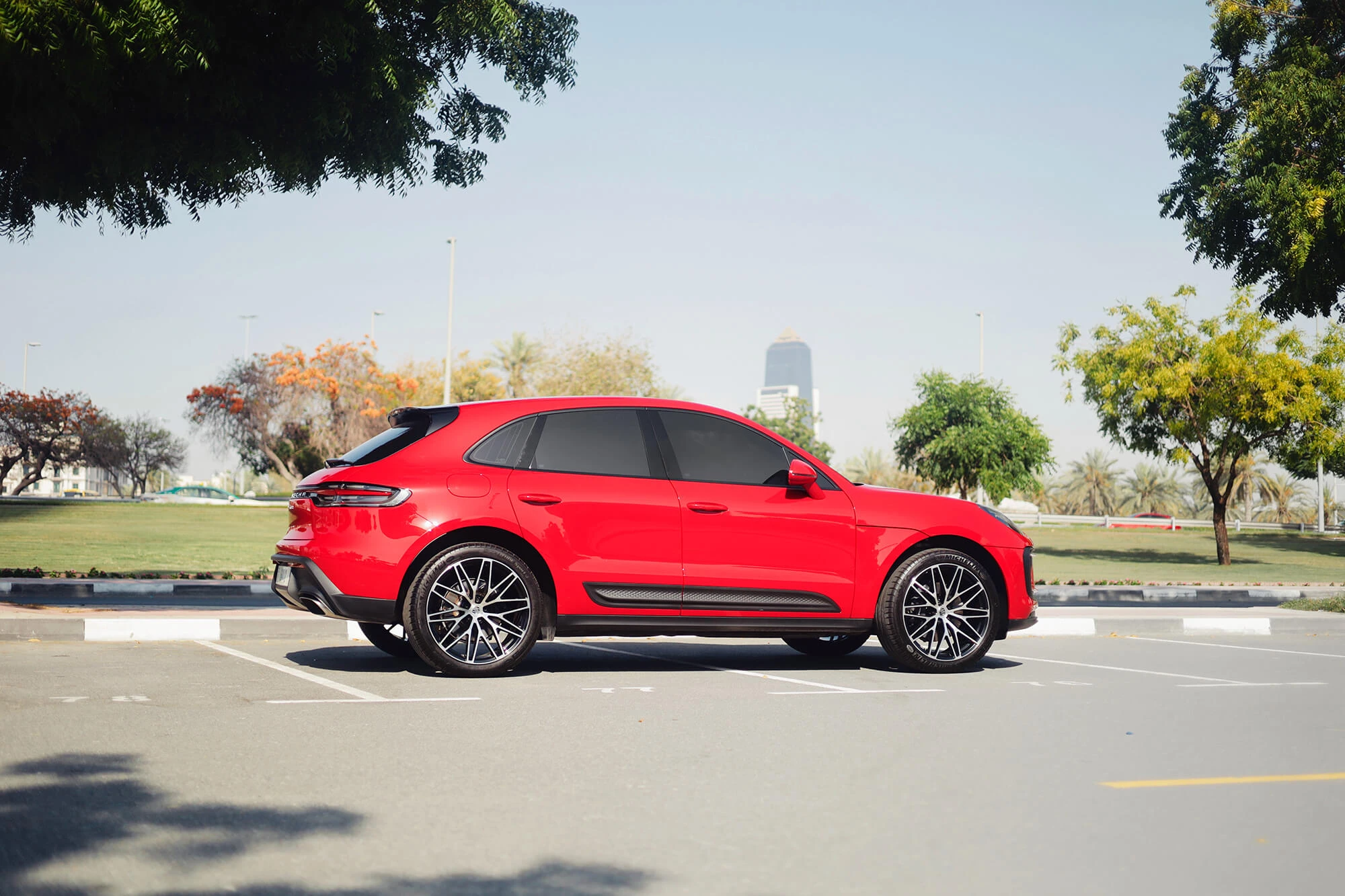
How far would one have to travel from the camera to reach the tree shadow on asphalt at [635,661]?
8.62 metres

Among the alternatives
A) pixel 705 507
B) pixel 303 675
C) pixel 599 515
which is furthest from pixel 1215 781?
pixel 303 675

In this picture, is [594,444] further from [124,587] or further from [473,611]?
[124,587]

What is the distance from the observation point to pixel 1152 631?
41.5ft

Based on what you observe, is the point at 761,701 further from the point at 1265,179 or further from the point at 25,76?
the point at 1265,179

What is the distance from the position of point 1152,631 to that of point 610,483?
22.9ft

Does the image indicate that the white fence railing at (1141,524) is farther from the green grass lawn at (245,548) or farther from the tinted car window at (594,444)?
the tinted car window at (594,444)

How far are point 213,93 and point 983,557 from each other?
670 centimetres

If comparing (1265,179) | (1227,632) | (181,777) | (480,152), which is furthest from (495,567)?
(1265,179)

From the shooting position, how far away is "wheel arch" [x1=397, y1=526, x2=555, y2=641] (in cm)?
777

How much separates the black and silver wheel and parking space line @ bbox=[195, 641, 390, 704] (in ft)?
11.6

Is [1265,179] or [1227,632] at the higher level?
[1265,179]

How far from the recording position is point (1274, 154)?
A: 1653 centimetres

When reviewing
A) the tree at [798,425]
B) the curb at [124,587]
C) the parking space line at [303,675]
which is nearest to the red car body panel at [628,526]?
the parking space line at [303,675]

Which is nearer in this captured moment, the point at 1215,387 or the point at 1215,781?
the point at 1215,781
